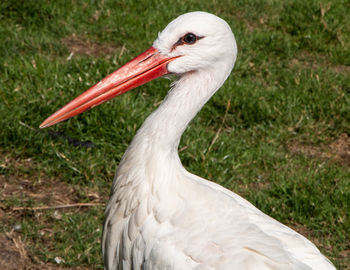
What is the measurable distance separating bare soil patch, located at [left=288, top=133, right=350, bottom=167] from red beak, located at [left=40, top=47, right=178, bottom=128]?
6.58 feet

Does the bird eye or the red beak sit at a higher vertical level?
the bird eye

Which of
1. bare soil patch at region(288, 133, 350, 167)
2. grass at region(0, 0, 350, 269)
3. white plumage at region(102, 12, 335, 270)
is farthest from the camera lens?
bare soil patch at region(288, 133, 350, 167)

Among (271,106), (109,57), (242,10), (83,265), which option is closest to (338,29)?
(242,10)

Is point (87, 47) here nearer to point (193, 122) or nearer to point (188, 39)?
point (193, 122)

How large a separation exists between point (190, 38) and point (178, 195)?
2.42 ft

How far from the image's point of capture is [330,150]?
187 inches

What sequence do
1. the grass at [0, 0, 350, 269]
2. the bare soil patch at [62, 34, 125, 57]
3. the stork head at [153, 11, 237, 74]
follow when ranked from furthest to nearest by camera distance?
the bare soil patch at [62, 34, 125, 57] < the grass at [0, 0, 350, 269] < the stork head at [153, 11, 237, 74]

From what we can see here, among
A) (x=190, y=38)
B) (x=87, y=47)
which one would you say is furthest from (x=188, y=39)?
(x=87, y=47)

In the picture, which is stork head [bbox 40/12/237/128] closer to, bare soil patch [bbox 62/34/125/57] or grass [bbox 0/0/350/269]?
grass [bbox 0/0/350/269]

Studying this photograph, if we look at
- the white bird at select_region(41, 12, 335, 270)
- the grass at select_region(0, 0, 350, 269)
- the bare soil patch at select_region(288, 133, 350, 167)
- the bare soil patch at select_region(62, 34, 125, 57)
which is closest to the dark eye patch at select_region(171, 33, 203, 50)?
the white bird at select_region(41, 12, 335, 270)

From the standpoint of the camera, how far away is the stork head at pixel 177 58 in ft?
9.50

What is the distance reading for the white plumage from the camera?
268 centimetres

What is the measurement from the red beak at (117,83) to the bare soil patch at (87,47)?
2.50 meters

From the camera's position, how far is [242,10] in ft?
21.1
